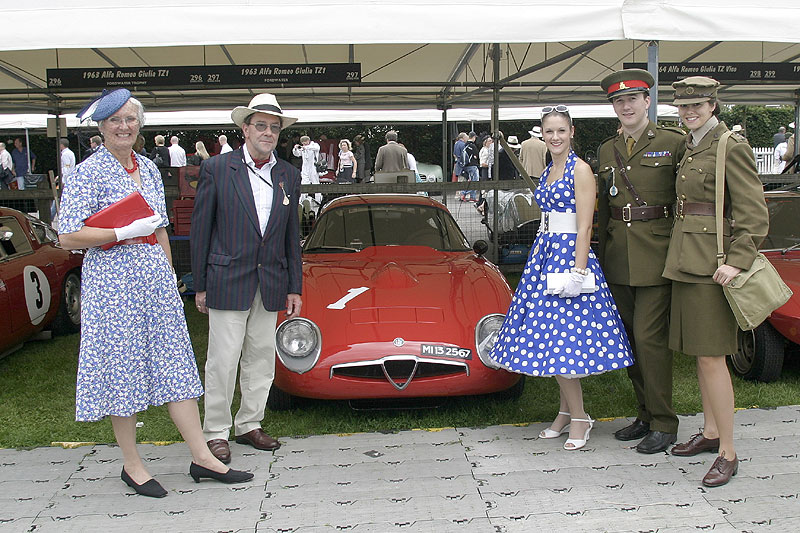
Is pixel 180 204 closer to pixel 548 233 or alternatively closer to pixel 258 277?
pixel 258 277

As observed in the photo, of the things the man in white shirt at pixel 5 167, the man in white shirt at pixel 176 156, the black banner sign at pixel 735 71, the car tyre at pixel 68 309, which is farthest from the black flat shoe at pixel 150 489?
the man in white shirt at pixel 5 167

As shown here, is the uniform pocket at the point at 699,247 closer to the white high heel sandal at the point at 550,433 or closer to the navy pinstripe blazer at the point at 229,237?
the white high heel sandal at the point at 550,433

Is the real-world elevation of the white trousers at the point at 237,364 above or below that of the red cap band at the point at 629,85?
below

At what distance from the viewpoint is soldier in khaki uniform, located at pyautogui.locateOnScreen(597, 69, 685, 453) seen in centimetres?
388

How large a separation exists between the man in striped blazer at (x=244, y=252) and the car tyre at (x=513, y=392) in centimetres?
156

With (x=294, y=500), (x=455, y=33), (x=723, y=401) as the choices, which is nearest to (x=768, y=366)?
(x=723, y=401)

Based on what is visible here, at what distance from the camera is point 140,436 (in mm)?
4484

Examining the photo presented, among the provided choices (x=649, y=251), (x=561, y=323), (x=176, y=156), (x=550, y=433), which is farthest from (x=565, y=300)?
(x=176, y=156)

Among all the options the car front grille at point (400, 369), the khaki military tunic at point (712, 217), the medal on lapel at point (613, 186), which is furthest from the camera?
the car front grille at point (400, 369)

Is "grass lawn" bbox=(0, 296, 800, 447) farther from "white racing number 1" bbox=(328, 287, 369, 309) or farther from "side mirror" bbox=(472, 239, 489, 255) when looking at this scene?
"side mirror" bbox=(472, 239, 489, 255)

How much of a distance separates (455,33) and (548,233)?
4.56 feet

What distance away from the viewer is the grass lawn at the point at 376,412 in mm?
4496

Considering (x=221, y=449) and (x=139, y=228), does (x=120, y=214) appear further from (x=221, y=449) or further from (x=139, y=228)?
(x=221, y=449)

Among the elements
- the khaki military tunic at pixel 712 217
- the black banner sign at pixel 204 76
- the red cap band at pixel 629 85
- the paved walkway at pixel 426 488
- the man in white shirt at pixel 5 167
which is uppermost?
the black banner sign at pixel 204 76
